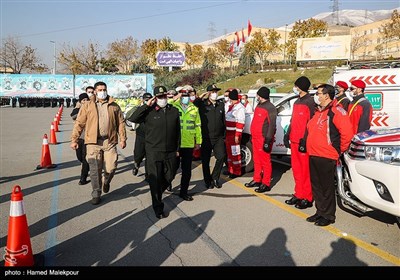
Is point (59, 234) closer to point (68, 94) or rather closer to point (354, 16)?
point (68, 94)

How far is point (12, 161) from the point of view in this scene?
939cm

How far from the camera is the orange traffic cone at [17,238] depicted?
3438 millimetres

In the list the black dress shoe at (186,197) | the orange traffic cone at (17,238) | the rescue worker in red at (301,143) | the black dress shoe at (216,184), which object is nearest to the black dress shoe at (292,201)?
the rescue worker in red at (301,143)

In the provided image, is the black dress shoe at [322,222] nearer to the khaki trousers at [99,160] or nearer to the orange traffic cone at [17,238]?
the khaki trousers at [99,160]

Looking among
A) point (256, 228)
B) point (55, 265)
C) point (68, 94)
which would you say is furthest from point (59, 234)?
point (68, 94)

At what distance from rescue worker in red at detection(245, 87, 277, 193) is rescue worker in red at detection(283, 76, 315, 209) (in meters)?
0.54

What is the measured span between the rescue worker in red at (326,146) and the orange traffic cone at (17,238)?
11.6ft

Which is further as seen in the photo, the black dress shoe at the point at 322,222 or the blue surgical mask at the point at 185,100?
the blue surgical mask at the point at 185,100

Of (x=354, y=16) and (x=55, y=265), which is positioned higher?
(x=354, y=16)

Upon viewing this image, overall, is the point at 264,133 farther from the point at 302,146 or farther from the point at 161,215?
the point at 161,215

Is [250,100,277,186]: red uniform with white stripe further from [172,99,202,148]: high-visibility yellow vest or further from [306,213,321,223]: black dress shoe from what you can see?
[306,213,321,223]: black dress shoe

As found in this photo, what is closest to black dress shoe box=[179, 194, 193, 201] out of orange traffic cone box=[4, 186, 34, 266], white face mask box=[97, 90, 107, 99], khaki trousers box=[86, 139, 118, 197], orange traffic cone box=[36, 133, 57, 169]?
khaki trousers box=[86, 139, 118, 197]
